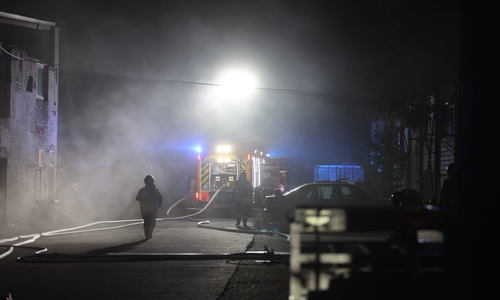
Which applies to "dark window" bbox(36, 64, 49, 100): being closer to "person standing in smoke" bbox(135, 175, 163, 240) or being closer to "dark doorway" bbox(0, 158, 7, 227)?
"dark doorway" bbox(0, 158, 7, 227)

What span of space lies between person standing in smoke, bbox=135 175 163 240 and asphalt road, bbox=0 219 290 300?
1.19 ft

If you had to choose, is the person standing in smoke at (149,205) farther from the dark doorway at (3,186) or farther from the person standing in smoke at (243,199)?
the dark doorway at (3,186)

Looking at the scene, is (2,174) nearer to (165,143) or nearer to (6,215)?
(6,215)

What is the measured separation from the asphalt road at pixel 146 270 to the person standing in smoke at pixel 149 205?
1.19ft

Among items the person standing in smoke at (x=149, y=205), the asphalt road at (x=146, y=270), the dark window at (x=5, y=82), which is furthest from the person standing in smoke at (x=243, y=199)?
the dark window at (x=5, y=82)

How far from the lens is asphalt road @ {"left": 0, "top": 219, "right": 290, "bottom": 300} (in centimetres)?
720

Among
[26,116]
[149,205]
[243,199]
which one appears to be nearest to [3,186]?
[26,116]

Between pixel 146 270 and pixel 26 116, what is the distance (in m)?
11.9

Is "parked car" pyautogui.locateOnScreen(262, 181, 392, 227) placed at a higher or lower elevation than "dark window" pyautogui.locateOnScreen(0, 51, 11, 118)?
lower

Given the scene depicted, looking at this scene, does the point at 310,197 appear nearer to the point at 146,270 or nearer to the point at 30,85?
the point at 146,270

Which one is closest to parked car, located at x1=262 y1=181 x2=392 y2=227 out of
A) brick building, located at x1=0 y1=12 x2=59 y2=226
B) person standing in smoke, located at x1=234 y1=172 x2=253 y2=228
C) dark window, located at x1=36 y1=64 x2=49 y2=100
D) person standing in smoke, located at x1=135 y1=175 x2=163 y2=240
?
person standing in smoke, located at x1=234 y1=172 x2=253 y2=228

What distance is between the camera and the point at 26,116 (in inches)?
742

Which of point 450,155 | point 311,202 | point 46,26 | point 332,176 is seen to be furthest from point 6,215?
point 332,176

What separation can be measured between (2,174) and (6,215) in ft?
4.28
